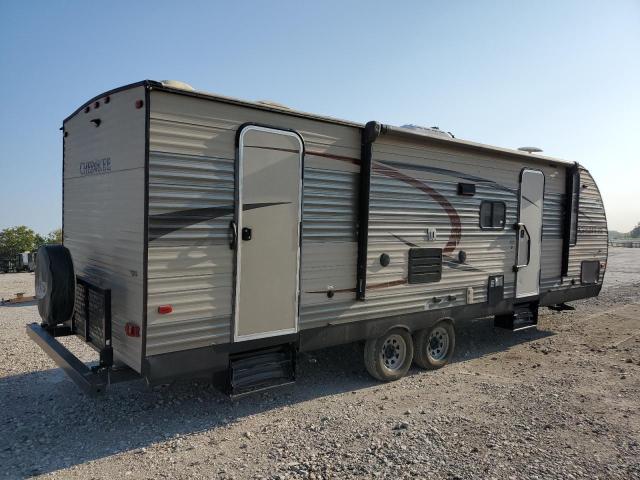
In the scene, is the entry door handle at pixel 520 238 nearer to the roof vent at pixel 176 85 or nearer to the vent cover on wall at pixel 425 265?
the vent cover on wall at pixel 425 265

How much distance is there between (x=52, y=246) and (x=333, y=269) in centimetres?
302

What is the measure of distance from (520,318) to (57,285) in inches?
271

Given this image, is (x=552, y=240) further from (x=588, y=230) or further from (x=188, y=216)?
(x=188, y=216)

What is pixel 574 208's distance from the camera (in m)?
8.93

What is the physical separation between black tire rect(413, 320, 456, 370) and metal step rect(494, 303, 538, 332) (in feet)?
5.36

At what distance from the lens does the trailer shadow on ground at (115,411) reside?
4227 millimetres

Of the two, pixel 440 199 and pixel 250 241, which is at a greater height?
pixel 440 199

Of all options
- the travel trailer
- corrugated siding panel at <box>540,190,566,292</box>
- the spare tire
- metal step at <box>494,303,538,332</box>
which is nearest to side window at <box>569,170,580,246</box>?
corrugated siding panel at <box>540,190,566,292</box>

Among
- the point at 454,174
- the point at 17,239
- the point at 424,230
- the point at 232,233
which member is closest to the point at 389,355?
the point at 424,230

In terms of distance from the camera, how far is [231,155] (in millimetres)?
4598

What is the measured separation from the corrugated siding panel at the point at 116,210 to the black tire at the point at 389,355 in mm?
2898

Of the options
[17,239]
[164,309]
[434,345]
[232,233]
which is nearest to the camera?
[164,309]

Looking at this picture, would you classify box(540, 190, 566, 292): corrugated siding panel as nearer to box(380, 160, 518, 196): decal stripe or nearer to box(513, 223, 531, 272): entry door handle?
box(513, 223, 531, 272): entry door handle

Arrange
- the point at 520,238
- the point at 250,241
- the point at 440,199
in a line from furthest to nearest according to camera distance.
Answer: the point at 520,238
the point at 440,199
the point at 250,241
